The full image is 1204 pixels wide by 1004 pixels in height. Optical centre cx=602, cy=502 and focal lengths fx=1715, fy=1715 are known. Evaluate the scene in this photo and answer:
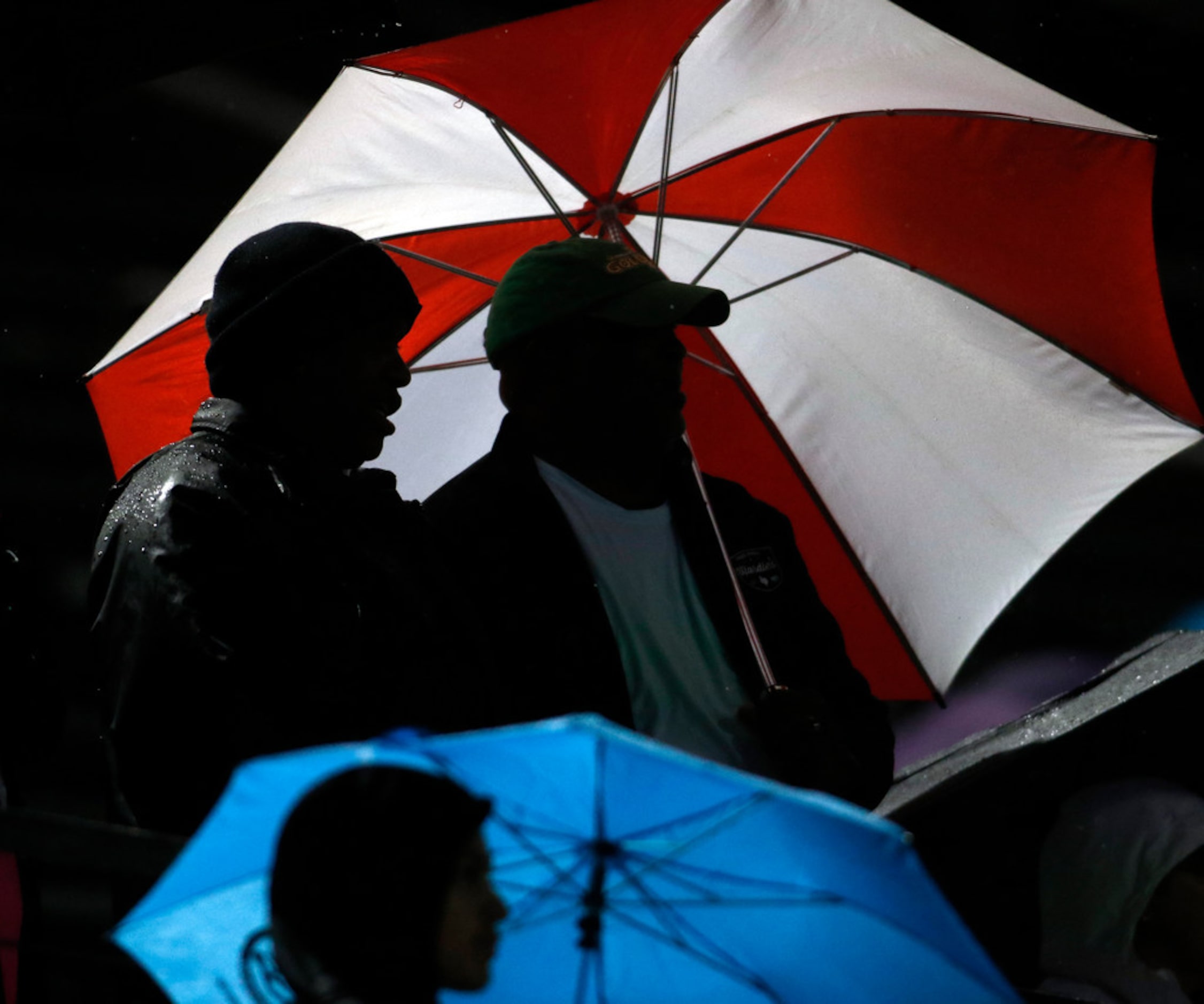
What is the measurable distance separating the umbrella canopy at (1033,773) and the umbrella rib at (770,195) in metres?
1.02

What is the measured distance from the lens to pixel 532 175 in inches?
120

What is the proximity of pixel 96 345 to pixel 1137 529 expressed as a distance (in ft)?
11.3

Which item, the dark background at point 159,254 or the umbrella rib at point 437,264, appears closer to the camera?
the dark background at point 159,254

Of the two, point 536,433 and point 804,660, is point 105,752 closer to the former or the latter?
point 536,433

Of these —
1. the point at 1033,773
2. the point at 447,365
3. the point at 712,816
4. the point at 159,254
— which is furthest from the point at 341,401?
the point at 159,254

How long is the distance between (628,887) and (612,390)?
1348 millimetres

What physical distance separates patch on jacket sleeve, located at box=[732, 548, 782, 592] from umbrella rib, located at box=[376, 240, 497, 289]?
2.32ft

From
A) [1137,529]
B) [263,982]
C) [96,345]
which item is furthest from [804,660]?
[1137,529]

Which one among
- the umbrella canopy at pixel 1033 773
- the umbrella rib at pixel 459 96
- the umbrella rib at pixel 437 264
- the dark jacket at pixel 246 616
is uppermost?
the umbrella rib at pixel 459 96

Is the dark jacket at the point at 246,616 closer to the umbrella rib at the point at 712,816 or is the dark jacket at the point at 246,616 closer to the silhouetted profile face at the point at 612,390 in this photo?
the silhouetted profile face at the point at 612,390

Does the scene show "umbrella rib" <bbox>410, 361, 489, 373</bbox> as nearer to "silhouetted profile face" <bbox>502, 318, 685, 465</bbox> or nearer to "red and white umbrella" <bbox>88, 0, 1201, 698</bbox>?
"red and white umbrella" <bbox>88, 0, 1201, 698</bbox>

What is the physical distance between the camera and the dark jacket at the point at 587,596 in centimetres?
265

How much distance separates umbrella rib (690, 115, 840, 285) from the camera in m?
3.21

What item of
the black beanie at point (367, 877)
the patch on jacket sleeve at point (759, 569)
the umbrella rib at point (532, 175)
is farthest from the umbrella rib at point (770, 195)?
the black beanie at point (367, 877)
